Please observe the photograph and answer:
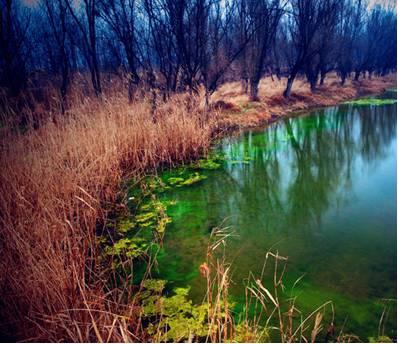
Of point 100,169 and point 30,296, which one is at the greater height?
point 100,169

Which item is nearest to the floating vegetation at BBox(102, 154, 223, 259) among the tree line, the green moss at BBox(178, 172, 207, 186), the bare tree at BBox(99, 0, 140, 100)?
the green moss at BBox(178, 172, 207, 186)

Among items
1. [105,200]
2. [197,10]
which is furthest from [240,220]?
[197,10]

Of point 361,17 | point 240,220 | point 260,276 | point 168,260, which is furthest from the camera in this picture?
point 361,17

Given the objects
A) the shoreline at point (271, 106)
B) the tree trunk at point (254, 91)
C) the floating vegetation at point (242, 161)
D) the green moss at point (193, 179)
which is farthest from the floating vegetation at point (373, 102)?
the green moss at point (193, 179)

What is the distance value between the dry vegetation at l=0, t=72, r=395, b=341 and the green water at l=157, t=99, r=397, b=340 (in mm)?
719

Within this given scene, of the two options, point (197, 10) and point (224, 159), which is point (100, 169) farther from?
point (197, 10)

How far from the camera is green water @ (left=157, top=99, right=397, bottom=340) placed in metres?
2.27

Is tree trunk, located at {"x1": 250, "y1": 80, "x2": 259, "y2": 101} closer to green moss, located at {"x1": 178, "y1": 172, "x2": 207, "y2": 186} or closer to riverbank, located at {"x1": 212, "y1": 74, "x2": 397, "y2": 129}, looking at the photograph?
riverbank, located at {"x1": 212, "y1": 74, "x2": 397, "y2": 129}

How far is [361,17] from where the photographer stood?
16.8 meters

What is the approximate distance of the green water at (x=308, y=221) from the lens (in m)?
2.27

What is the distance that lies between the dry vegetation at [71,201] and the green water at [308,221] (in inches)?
28.3

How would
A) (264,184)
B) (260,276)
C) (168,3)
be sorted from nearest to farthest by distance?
(260,276)
(264,184)
(168,3)

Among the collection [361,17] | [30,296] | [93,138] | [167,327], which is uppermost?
[361,17]

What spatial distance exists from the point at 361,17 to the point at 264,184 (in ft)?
55.2
